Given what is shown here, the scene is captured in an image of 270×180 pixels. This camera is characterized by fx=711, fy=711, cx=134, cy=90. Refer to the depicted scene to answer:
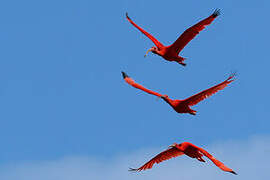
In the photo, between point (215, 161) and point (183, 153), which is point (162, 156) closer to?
point (183, 153)

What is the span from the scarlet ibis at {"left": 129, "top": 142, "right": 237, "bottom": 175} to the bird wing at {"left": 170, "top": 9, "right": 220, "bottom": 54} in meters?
5.09

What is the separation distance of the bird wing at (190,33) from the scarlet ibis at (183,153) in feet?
16.7

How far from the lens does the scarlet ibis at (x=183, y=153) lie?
30.3 metres

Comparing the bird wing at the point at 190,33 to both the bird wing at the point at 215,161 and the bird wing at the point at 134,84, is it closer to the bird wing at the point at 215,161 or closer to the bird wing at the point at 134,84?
the bird wing at the point at 134,84

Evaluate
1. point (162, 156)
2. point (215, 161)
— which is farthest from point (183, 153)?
point (215, 161)

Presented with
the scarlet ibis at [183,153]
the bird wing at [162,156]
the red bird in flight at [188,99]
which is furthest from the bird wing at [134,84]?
the bird wing at [162,156]

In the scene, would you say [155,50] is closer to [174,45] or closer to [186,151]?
[174,45]

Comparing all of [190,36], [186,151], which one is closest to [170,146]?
[186,151]

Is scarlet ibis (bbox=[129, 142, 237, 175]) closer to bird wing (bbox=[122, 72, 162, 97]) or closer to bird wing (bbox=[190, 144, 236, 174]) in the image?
bird wing (bbox=[190, 144, 236, 174])

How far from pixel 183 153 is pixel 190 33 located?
6.00 m

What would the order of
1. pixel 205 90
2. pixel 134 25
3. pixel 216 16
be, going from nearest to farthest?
pixel 205 90 < pixel 216 16 < pixel 134 25

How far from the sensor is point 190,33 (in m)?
35.4

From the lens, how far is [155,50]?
36.0m

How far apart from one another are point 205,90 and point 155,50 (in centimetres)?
453
